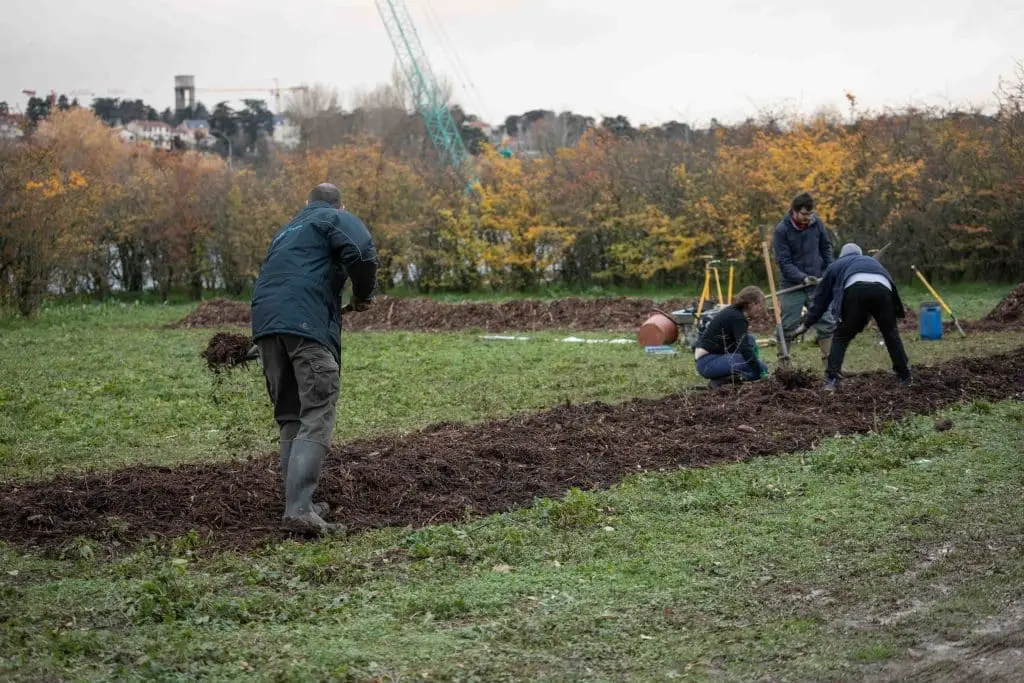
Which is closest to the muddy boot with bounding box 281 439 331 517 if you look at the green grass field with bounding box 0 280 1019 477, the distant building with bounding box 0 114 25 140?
the green grass field with bounding box 0 280 1019 477

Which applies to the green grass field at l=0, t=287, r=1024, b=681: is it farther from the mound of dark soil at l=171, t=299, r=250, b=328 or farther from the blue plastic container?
the mound of dark soil at l=171, t=299, r=250, b=328

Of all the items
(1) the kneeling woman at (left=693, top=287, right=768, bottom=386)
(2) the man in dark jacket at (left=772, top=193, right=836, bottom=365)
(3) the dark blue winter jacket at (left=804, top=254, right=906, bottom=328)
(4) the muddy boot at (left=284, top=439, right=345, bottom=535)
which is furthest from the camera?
A: (2) the man in dark jacket at (left=772, top=193, right=836, bottom=365)

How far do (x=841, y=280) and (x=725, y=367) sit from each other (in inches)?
55.6

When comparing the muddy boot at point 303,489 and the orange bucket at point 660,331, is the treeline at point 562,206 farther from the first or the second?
the muddy boot at point 303,489

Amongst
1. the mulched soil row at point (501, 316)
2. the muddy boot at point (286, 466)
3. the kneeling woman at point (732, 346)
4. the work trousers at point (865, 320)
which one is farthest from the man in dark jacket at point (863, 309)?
the mulched soil row at point (501, 316)

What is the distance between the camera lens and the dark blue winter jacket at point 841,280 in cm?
1195

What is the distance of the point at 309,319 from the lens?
7348 millimetres

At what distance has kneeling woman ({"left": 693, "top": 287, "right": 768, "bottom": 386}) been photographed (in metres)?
12.4

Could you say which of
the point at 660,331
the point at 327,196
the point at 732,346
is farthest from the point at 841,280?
the point at 327,196

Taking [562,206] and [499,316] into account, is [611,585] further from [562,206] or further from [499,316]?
[562,206]

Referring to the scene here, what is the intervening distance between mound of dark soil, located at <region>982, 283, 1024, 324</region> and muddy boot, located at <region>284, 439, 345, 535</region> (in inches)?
550

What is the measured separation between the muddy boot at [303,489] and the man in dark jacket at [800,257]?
755 cm

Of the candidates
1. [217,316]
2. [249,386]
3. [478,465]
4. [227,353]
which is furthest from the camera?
[217,316]

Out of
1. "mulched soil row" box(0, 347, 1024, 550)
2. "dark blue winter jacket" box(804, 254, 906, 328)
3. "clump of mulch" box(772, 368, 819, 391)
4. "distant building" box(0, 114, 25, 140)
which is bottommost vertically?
"mulched soil row" box(0, 347, 1024, 550)
